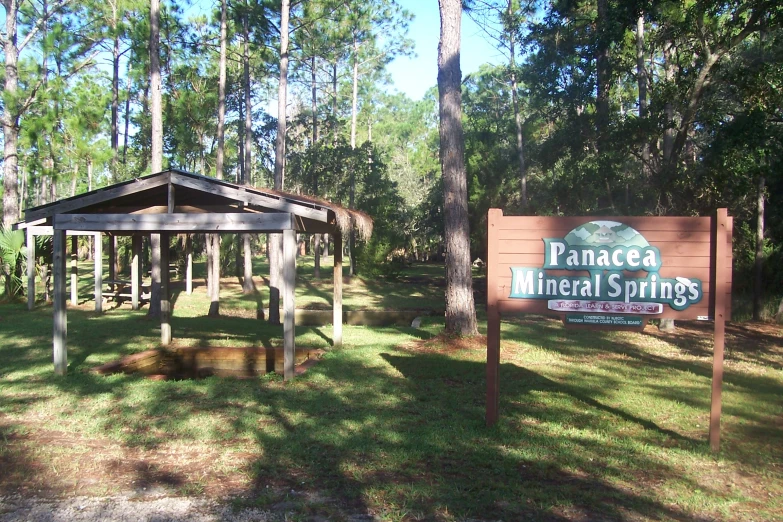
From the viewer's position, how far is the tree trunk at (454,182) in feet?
37.0

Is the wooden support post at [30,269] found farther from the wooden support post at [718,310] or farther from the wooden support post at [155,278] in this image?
the wooden support post at [718,310]

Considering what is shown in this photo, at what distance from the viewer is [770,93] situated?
500 inches

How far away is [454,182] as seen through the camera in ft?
37.2

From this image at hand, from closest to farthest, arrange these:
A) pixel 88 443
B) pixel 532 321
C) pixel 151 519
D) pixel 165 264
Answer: pixel 151 519, pixel 88 443, pixel 165 264, pixel 532 321

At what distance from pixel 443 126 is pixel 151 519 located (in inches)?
343

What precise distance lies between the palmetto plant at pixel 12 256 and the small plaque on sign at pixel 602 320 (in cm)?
1659

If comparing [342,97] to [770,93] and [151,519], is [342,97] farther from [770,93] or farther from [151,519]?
[151,519]

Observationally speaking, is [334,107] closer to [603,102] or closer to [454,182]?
[603,102]

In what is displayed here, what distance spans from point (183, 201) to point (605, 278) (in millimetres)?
6055

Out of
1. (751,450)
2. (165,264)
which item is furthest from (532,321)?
(751,450)

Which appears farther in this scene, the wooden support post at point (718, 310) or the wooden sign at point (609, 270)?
the wooden sign at point (609, 270)

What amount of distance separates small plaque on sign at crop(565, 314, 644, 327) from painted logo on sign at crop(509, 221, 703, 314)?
7 cm

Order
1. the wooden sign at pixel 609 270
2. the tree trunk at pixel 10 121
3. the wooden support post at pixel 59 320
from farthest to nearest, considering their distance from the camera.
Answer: the tree trunk at pixel 10 121 < the wooden support post at pixel 59 320 < the wooden sign at pixel 609 270

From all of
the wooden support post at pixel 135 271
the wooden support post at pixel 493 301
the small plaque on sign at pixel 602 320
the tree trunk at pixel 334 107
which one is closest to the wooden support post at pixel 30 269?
the wooden support post at pixel 135 271
